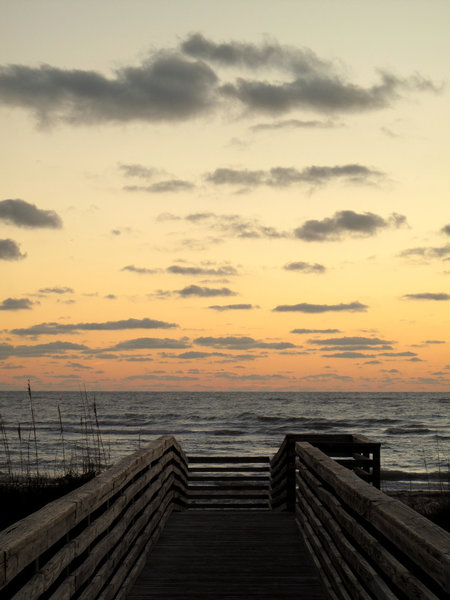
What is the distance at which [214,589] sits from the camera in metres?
5.57

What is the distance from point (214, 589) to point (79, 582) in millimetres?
2256

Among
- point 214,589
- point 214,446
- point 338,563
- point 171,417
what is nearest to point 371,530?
point 338,563

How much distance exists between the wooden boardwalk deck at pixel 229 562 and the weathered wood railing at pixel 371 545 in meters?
0.29

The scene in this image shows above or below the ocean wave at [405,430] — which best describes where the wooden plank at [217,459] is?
above

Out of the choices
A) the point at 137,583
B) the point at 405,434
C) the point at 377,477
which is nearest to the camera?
the point at 137,583

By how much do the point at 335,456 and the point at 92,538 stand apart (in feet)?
19.6

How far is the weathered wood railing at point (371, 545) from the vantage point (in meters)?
2.56

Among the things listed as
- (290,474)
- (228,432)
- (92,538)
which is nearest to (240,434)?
(228,432)

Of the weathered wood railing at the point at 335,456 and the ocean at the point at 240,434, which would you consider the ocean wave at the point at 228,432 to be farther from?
the weathered wood railing at the point at 335,456

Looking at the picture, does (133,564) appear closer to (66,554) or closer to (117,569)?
(117,569)

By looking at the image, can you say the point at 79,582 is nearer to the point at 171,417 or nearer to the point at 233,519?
the point at 233,519

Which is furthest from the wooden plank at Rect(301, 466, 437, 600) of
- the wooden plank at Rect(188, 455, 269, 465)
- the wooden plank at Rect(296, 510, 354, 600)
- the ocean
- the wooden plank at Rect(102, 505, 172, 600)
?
the ocean

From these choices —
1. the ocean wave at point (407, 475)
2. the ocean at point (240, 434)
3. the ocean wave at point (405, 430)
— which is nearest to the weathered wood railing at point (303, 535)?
the ocean at point (240, 434)

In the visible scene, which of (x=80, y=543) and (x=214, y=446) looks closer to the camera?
(x=80, y=543)
